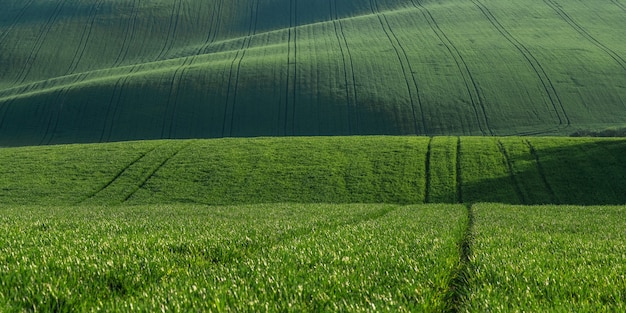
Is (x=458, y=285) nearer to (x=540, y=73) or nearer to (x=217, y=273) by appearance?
(x=217, y=273)

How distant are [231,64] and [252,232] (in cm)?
11589

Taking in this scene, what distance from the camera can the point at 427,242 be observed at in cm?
1223

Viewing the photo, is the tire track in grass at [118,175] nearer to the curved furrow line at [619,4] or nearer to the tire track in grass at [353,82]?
the tire track in grass at [353,82]

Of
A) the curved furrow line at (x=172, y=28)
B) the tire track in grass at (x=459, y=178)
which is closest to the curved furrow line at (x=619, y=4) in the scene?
the tire track in grass at (x=459, y=178)

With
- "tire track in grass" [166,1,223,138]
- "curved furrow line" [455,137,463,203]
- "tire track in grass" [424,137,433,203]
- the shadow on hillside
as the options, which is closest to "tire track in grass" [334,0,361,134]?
"tire track in grass" [424,137,433,203]

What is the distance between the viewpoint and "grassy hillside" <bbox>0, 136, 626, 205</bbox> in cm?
5000

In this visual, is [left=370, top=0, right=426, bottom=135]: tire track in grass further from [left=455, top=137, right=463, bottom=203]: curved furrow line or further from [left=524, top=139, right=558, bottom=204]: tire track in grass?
[left=524, top=139, right=558, bottom=204]: tire track in grass

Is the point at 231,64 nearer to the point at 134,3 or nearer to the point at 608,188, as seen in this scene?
the point at 134,3

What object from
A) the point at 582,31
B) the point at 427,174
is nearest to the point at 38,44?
the point at 427,174

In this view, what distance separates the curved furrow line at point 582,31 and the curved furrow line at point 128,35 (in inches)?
5064

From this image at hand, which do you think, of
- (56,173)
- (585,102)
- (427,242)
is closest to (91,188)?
(56,173)

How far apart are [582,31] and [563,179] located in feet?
334

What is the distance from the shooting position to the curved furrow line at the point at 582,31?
116 meters

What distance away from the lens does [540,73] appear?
110 m
